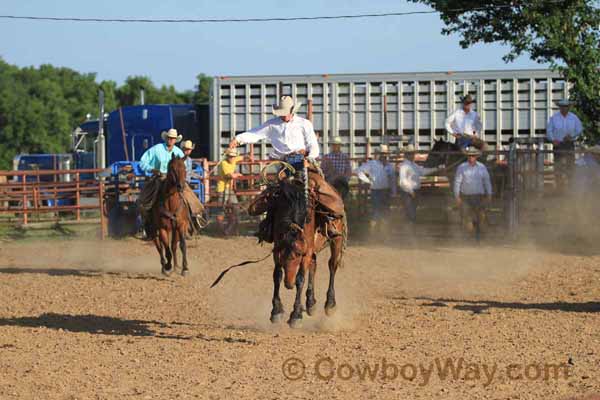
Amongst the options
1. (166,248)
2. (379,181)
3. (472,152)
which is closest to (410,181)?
(379,181)

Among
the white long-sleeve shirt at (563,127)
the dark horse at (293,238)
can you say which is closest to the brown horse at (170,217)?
the dark horse at (293,238)

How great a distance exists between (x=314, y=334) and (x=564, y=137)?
10671 millimetres

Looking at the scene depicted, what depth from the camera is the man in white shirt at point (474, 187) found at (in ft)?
59.8

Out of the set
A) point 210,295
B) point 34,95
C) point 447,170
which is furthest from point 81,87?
point 210,295

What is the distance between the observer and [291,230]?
9242 mm

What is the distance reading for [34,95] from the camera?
7506 centimetres

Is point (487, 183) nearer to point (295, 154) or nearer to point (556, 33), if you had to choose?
point (556, 33)

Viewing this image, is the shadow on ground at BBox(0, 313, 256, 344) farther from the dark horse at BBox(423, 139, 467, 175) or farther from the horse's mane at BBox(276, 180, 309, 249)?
the dark horse at BBox(423, 139, 467, 175)

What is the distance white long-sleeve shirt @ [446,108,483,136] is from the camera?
1894cm

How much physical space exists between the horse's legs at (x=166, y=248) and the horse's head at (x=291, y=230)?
15.7 feet

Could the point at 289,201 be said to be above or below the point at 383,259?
above

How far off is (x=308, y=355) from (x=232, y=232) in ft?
42.0

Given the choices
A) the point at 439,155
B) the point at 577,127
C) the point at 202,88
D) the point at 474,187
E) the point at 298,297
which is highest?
the point at 202,88

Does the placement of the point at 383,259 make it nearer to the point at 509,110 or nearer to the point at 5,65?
the point at 509,110
